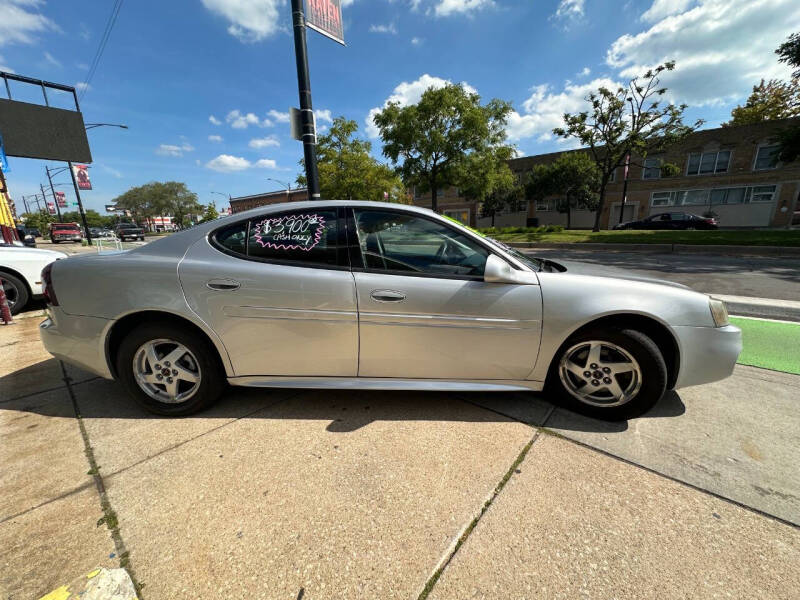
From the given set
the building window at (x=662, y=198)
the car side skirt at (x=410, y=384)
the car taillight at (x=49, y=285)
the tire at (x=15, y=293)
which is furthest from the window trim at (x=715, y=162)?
the tire at (x=15, y=293)

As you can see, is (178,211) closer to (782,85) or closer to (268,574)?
(268,574)

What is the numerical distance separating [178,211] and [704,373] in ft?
294

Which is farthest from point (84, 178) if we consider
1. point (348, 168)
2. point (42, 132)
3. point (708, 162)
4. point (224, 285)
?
point (708, 162)

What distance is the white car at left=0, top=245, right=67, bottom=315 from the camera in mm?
5094

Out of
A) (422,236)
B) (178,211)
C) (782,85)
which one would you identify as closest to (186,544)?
(422,236)

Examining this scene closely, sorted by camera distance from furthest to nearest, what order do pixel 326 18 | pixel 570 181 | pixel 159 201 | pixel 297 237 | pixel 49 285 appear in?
1. pixel 159 201
2. pixel 570 181
3. pixel 326 18
4. pixel 49 285
5. pixel 297 237

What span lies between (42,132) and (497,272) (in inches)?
923

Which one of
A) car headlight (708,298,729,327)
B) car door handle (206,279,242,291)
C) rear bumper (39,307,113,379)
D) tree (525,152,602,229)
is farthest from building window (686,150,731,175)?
rear bumper (39,307,113,379)

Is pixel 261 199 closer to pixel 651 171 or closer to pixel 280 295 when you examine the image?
pixel 651 171

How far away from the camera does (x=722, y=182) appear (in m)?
29.0

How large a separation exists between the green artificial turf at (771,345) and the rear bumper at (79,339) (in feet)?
18.0

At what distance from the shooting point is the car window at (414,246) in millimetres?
2326

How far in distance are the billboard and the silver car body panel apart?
2012 centimetres

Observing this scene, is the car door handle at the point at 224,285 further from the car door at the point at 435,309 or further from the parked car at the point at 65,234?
the parked car at the point at 65,234
